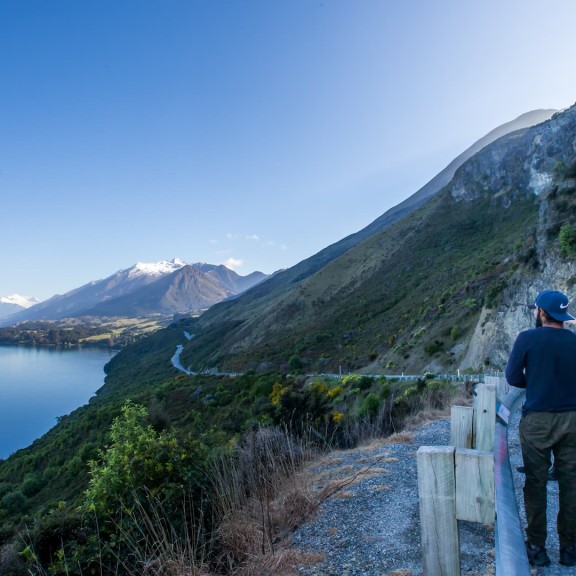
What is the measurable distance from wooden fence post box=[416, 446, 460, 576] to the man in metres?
1.40

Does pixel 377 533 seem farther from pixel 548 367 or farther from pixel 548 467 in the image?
pixel 548 367

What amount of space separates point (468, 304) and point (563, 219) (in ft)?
35.7

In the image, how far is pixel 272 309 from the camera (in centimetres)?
8269

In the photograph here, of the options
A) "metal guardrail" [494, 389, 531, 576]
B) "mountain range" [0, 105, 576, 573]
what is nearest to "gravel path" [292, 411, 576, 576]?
"metal guardrail" [494, 389, 531, 576]

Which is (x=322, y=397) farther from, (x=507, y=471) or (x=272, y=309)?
(x=272, y=309)

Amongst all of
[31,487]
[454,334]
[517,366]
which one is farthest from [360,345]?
[517,366]

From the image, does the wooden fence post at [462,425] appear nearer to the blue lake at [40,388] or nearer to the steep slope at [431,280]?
the steep slope at [431,280]

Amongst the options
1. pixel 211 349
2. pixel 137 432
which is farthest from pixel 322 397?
pixel 211 349

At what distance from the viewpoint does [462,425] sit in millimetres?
3887

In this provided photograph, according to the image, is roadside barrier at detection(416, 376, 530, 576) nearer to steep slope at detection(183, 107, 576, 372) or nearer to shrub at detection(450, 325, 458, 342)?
steep slope at detection(183, 107, 576, 372)

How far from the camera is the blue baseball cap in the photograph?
3.41 meters

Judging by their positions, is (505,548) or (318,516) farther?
(318,516)

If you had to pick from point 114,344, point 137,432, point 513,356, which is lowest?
point 114,344

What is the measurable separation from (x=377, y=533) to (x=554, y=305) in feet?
8.59
